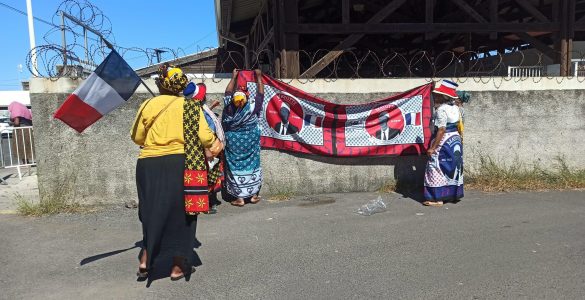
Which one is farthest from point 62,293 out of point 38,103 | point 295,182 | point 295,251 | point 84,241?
point 295,182

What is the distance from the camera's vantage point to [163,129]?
11.5 feet

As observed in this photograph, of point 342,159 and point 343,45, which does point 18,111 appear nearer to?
point 343,45

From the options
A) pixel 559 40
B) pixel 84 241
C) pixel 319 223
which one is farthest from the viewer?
pixel 559 40

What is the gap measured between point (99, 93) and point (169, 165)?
48.9 inches

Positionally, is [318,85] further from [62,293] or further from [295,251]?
[62,293]

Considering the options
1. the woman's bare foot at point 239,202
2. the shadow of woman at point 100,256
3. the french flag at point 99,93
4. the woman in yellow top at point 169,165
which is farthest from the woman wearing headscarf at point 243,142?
the woman in yellow top at point 169,165

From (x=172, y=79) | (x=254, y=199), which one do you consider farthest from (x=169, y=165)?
(x=254, y=199)

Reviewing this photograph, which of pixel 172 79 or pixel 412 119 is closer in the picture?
pixel 172 79

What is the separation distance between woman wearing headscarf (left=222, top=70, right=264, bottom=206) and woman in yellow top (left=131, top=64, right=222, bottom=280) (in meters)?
2.48

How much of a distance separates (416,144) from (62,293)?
5065 millimetres

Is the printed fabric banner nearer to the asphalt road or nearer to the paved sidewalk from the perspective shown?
the asphalt road

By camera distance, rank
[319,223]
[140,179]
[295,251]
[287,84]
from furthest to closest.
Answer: [287,84]
[319,223]
[295,251]
[140,179]

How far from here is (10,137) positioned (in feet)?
32.6

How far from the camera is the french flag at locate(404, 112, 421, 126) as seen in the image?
680 centimetres
